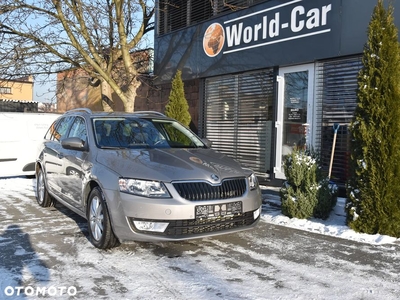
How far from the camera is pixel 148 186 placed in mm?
4078

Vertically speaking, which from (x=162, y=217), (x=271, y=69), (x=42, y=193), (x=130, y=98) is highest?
(x=271, y=69)

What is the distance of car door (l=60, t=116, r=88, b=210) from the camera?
4965 mm

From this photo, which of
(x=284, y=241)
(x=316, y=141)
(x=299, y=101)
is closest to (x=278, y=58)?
(x=299, y=101)

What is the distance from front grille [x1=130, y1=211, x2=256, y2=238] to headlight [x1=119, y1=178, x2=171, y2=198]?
284 mm

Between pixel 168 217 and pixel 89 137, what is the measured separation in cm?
177

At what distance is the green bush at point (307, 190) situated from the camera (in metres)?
5.83

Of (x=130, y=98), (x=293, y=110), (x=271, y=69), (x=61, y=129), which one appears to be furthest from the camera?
(x=130, y=98)

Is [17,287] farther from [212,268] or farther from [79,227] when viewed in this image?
[79,227]

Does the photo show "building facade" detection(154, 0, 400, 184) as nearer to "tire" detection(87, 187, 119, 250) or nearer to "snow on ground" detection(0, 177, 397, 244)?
"snow on ground" detection(0, 177, 397, 244)

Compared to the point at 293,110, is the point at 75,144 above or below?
below

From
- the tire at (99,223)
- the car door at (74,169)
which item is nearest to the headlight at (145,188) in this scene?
the tire at (99,223)

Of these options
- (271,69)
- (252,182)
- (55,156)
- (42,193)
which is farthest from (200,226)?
(271,69)

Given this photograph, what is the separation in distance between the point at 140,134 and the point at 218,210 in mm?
1754

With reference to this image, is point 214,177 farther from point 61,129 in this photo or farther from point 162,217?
point 61,129
